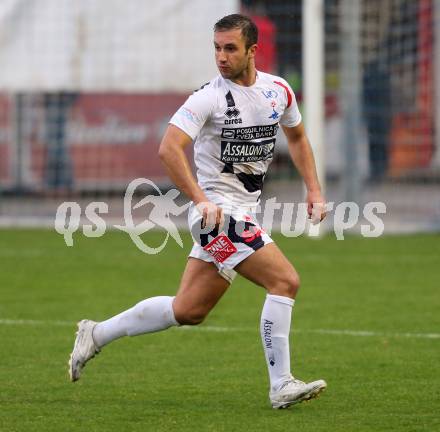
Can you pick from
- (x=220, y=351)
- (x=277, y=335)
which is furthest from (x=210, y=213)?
(x=220, y=351)

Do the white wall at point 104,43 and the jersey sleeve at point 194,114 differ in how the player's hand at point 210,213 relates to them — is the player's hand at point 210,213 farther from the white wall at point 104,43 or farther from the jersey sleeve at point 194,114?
the white wall at point 104,43

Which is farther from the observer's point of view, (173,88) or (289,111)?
(173,88)

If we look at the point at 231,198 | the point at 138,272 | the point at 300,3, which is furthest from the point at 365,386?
the point at 300,3

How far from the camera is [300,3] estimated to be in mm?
16453

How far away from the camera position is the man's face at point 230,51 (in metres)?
6.00

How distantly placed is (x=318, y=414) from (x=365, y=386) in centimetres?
75

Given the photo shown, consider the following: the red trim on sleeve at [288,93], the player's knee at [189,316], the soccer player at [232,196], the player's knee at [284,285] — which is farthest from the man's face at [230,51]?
the player's knee at [189,316]

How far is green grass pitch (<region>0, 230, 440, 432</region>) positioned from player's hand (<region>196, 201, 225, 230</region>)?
92cm

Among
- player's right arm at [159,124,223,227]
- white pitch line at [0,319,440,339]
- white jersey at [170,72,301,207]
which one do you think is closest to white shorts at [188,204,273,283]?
white jersey at [170,72,301,207]

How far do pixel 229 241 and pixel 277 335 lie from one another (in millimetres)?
525

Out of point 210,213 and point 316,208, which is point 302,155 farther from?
point 210,213

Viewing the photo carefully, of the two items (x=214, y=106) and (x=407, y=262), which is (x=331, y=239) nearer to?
(x=407, y=262)

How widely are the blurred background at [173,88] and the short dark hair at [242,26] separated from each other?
946 centimetres

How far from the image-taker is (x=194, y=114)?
5.99 meters
